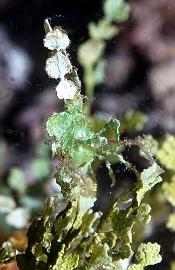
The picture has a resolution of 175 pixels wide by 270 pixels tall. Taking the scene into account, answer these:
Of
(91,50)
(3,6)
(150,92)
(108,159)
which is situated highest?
(3,6)

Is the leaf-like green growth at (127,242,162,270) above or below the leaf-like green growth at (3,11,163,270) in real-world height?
below

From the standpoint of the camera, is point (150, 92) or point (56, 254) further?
point (150, 92)

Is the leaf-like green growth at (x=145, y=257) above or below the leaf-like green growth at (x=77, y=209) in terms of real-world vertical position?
below

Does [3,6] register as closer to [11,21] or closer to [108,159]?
[11,21]

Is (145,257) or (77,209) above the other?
(77,209)

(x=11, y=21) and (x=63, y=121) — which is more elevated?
(x=11, y=21)

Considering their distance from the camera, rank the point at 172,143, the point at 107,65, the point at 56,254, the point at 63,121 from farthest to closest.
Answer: the point at 172,143, the point at 107,65, the point at 63,121, the point at 56,254

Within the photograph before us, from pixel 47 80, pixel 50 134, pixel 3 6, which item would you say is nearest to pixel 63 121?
pixel 50 134

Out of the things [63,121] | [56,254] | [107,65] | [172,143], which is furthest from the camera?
[172,143]

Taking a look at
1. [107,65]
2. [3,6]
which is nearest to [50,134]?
[107,65]

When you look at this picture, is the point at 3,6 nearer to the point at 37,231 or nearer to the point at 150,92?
the point at 150,92
